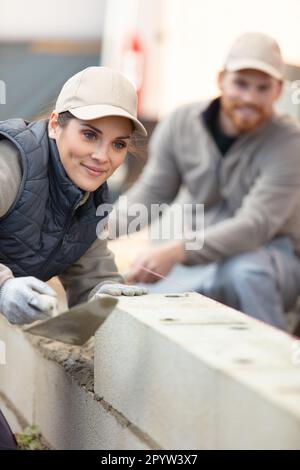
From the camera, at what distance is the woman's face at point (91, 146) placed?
81.0 inches

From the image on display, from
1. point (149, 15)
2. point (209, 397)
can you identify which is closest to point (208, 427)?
point (209, 397)

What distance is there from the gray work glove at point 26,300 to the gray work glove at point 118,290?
Answer: 229mm

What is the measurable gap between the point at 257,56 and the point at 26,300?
71.2 inches

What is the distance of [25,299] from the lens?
6.45 ft

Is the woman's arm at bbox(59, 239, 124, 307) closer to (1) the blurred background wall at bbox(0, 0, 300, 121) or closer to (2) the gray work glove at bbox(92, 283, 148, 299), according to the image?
(2) the gray work glove at bbox(92, 283, 148, 299)

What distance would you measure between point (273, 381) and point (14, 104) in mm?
1398

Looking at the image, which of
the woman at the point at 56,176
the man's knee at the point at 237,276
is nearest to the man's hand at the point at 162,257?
the man's knee at the point at 237,276

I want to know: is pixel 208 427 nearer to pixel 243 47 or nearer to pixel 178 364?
pixel 178 364

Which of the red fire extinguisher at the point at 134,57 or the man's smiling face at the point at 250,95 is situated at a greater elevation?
the red fire extinguisher at the point at 134,57

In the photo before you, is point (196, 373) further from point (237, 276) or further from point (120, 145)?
point (237, 276)

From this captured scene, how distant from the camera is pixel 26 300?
1.97 metres

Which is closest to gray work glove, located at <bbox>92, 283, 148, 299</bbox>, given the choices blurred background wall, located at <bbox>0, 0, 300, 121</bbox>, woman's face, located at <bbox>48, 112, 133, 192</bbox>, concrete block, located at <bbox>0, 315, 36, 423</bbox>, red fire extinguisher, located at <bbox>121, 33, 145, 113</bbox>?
woman's face, located at <bbox>48, 112, 133, 192</bbox>

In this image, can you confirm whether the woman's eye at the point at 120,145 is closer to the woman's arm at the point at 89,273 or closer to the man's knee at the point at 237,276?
the woman's arm at the point at 89,273

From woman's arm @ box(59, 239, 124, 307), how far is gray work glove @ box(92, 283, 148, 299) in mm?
30
